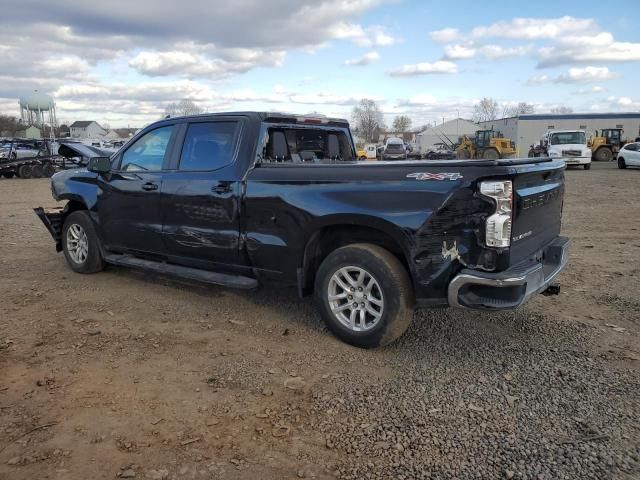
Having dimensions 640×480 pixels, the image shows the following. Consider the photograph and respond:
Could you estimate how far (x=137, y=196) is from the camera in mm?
5652

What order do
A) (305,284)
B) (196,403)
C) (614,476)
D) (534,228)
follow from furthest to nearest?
(305,284) → (534,228) → (196,403) → (614,476)

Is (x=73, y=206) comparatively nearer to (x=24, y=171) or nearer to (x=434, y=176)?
(x=434, y=176)

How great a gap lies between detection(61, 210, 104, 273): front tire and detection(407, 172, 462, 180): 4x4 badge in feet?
13.9

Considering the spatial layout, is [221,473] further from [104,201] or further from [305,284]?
[104,201]

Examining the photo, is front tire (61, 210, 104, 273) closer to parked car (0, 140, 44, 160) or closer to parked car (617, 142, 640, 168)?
parked car (0, 140, 44, 160)

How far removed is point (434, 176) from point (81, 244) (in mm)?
4765

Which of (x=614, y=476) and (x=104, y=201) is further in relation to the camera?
(x=104, y=201)

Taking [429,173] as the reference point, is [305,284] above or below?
below

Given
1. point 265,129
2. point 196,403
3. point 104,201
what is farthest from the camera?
point 104,201

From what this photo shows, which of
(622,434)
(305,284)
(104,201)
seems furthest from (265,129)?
Result: (622,434)

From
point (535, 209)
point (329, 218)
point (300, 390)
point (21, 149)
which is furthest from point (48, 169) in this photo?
point (535, 209)

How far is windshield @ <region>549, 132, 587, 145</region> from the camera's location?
29.4 m

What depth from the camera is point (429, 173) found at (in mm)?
3711

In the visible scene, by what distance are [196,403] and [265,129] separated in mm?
2537
